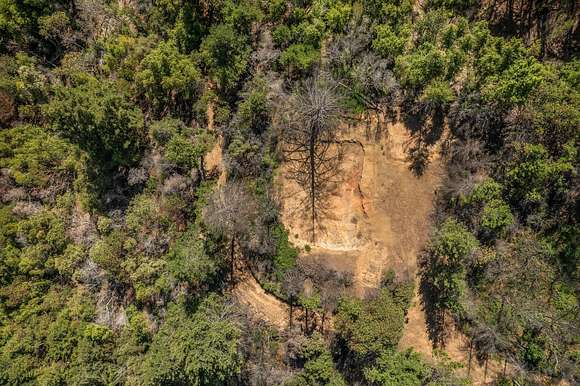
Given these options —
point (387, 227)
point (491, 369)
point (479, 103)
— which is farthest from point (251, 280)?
point (479, 103)

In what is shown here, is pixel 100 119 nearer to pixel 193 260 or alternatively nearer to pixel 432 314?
pixel 193 260

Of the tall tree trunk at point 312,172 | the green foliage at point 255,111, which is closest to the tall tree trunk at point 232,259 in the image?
the tall tree trunk at point 312,172

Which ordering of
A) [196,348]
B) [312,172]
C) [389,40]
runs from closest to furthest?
[389,40]
[196,348]
[312,172]

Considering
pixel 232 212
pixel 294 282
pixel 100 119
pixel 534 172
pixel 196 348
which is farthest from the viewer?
pixel 294 282

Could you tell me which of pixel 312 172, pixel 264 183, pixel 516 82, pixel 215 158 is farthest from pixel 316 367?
pixel 516 82

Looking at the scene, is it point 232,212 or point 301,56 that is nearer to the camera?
point 301,56
